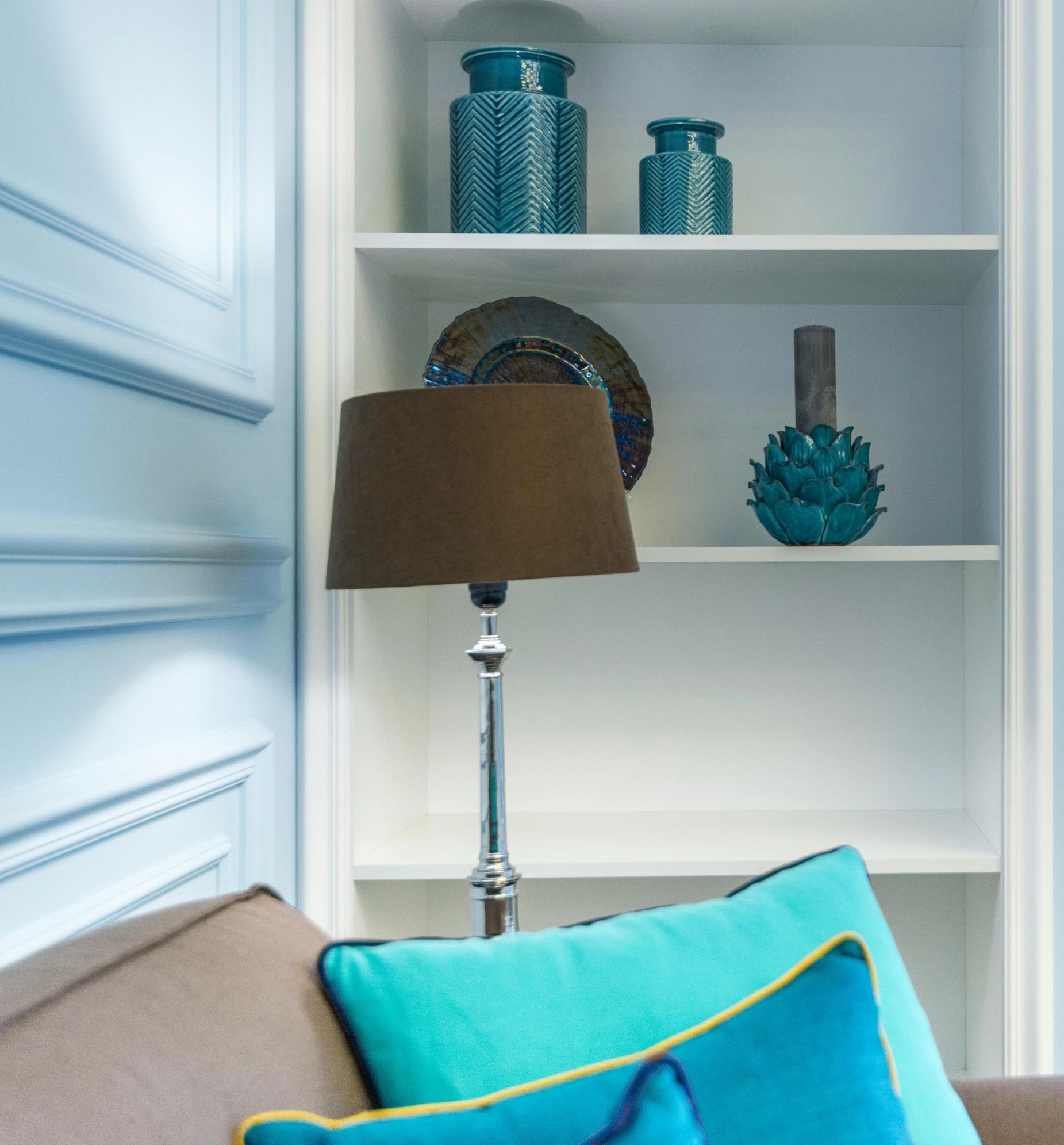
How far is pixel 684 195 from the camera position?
1.67 m

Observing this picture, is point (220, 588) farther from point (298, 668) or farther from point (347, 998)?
point (347, 998)

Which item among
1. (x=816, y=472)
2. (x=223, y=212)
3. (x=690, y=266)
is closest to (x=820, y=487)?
(x=816, y=472)

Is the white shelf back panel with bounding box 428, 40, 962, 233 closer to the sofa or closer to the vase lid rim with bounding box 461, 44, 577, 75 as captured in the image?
the vase lid rim with bounding box 461, 44, 577, 75

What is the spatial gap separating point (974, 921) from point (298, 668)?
120cm

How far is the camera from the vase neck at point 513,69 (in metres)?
1.63

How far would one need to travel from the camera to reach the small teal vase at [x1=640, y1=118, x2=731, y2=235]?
167 centimetres

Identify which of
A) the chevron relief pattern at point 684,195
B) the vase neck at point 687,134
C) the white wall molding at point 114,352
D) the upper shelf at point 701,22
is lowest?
the white wall molding at point 114,352

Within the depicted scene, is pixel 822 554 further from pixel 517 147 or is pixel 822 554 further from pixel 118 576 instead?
pixel 118 576

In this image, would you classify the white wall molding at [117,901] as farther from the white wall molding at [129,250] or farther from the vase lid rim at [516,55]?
the vase lid rim at [516,55]

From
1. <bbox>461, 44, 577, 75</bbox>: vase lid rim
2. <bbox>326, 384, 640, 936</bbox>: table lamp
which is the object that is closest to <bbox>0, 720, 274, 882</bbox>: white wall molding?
<bbox>326, 384, 640, 936</bbox>: table lamp

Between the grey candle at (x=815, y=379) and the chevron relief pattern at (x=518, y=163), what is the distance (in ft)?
1.27

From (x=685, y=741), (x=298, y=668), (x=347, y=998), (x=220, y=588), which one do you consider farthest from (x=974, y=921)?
(x=347, y=998)

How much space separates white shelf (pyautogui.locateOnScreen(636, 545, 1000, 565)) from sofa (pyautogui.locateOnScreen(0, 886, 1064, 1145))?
0.97m

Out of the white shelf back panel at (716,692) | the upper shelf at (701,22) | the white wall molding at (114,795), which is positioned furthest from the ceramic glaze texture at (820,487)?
the white wall molding at (114,795)
